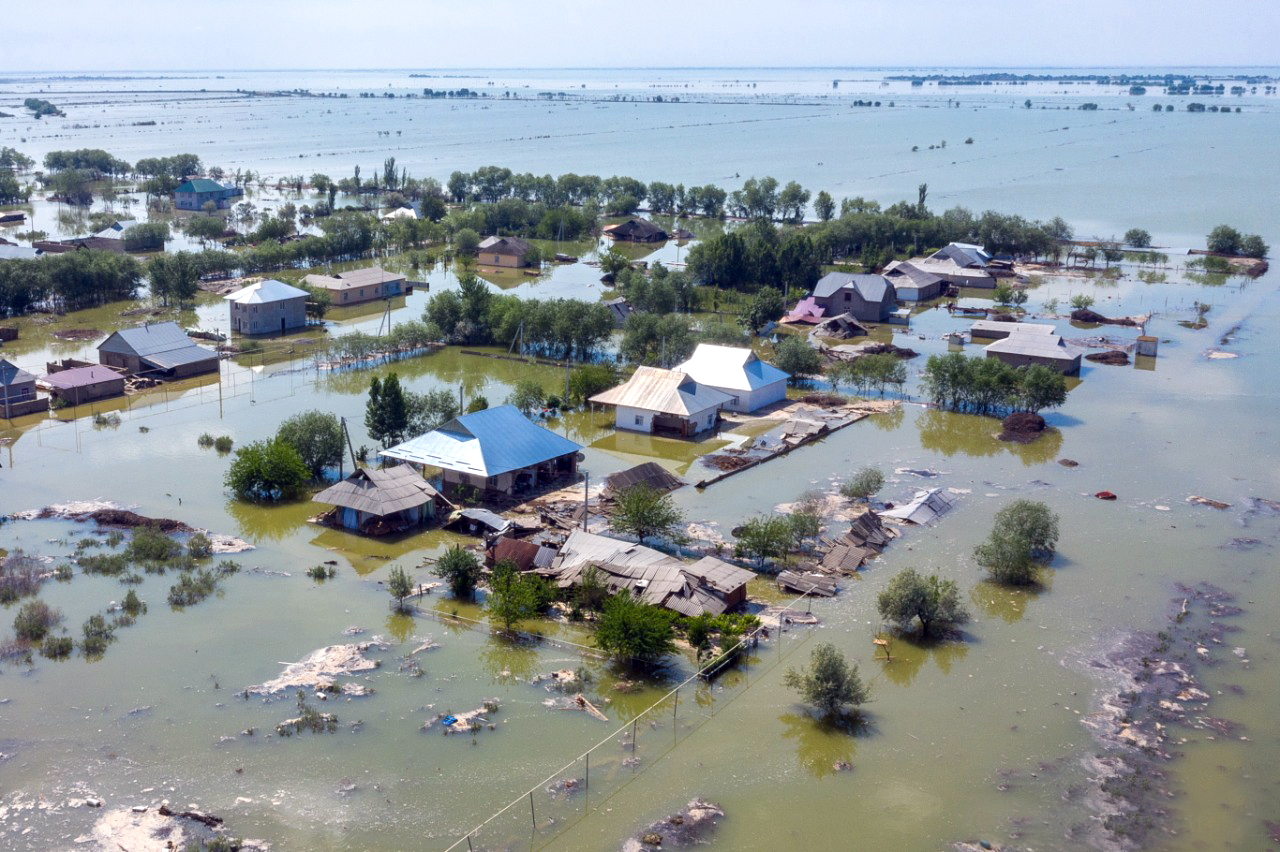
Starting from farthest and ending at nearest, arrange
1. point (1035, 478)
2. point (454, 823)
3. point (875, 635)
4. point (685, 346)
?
point (685, 346)
point (1035, 478)
point (875, 635)
point (454, 823)

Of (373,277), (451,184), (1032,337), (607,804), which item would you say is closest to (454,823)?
(607,804)

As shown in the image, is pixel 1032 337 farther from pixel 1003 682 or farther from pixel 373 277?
pixel 373 277

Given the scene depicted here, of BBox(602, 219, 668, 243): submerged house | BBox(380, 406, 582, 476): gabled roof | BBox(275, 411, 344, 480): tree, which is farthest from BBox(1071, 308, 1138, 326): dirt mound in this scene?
BBox(275, 411, 344, 480): tree

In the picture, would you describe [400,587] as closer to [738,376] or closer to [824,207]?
[738,376]

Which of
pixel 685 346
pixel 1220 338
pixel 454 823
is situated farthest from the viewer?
pixel 1220 338

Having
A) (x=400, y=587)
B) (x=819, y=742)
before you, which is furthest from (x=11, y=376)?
(x=819, y=742)

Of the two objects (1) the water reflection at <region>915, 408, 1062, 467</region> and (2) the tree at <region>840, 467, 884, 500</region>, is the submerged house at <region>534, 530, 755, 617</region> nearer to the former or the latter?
(2) the tree at <region>840, 467, 884, 500</region>

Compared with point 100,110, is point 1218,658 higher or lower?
lower
